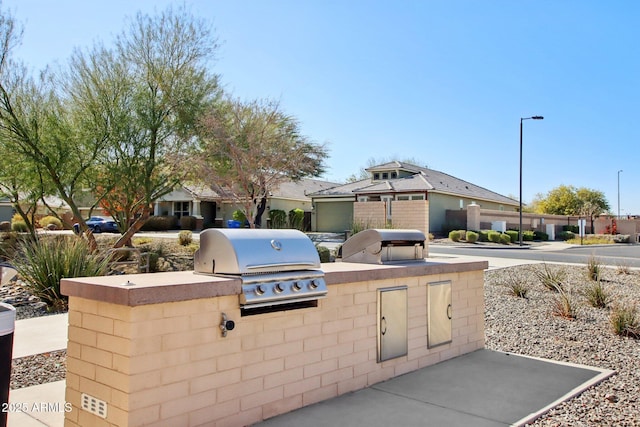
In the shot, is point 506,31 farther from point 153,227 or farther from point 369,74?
point 153,227

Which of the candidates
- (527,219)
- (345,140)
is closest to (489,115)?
(345,140)

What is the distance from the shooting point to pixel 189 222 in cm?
3919

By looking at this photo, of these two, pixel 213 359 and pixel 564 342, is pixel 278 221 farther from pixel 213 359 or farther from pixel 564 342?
pixel 213 359

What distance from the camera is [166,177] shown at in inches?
664

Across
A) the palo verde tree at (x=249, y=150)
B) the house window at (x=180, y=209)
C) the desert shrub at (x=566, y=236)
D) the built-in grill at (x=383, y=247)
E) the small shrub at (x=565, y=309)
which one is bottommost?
the small shrub at (x=565, y=309)

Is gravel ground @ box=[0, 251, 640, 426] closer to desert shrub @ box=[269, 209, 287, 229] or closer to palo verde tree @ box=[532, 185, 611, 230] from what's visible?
desert shrub @ box=[269, 209, 287, 229]

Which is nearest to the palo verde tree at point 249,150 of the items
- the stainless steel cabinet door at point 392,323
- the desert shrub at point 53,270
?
the desert shrub at point 53,270

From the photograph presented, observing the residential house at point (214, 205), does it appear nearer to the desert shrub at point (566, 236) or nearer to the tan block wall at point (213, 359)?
the desert shrub at point (566, 236)

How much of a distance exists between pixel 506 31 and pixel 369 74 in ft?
15.7

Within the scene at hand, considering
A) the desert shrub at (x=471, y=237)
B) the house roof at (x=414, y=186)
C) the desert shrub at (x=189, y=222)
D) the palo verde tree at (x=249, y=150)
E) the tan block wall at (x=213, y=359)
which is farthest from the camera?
the desert shrub at (x=189, y=222)

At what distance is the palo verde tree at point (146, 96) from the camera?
15133 millimetres

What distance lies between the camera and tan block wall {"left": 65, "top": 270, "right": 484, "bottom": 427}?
3096 mm

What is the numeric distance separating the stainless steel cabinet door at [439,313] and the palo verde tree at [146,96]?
491 inches

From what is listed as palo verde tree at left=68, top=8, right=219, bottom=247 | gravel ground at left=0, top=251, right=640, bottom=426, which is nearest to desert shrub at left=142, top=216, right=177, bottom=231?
palo verde tree at left=68, top=8, right=219, bottom=247
